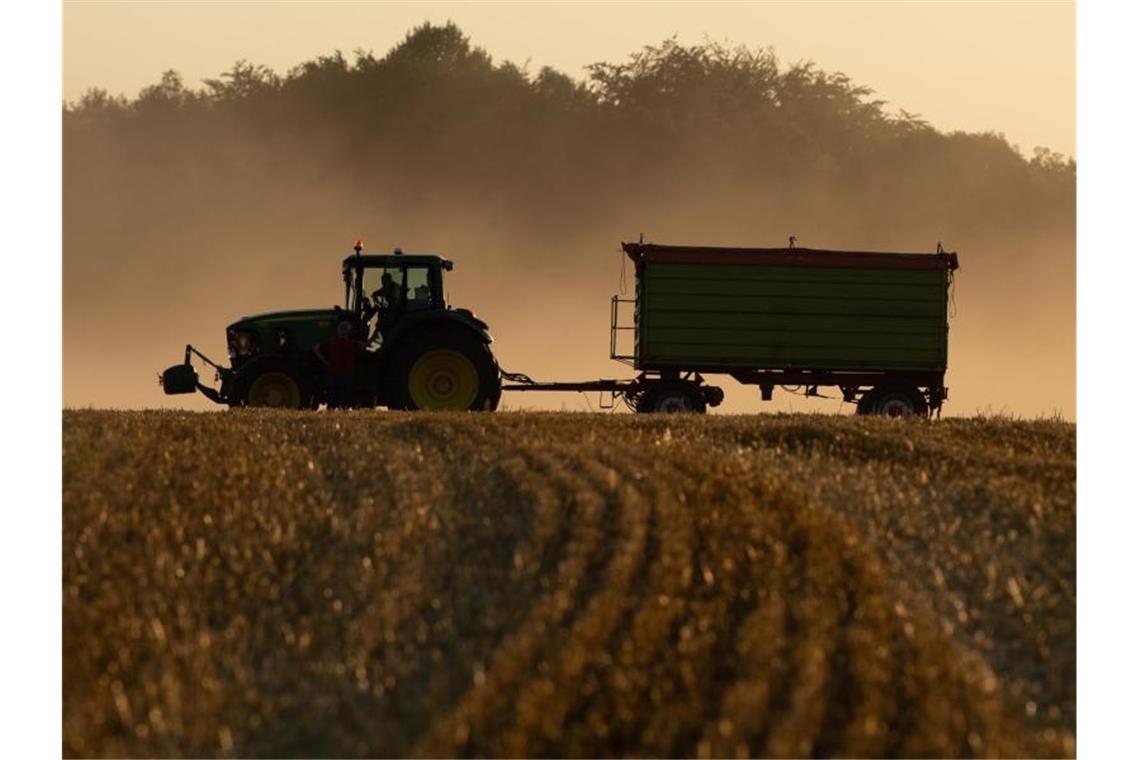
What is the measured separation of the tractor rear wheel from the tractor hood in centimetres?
160

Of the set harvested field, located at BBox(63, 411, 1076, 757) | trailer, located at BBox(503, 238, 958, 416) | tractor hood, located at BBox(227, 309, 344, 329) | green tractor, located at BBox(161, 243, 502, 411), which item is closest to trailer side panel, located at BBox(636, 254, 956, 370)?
trailer, located at BBox(503, 238, 958, 416)

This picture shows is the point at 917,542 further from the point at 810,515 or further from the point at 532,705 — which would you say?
the point at 532,705

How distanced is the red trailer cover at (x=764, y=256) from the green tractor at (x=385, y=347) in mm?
4755

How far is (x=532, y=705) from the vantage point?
9.56 meters

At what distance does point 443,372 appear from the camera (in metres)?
24.2

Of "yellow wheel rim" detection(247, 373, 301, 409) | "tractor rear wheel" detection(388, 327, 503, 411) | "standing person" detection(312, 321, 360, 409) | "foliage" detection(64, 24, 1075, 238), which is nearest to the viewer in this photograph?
"standing person" detection(312, 321, 360, 409)

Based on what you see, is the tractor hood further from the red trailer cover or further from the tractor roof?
the red trailer cover

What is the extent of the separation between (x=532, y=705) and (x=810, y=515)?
4504 millimetres

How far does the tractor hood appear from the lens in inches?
994

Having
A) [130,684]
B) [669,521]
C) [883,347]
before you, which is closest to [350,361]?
[883,347]

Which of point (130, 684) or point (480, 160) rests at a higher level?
point (480, 160)

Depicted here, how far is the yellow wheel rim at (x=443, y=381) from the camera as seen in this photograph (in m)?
24.1

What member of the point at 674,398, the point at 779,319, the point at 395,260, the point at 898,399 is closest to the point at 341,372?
the point at 395,260

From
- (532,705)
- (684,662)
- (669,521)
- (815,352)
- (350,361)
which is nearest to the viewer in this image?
(532,705)
